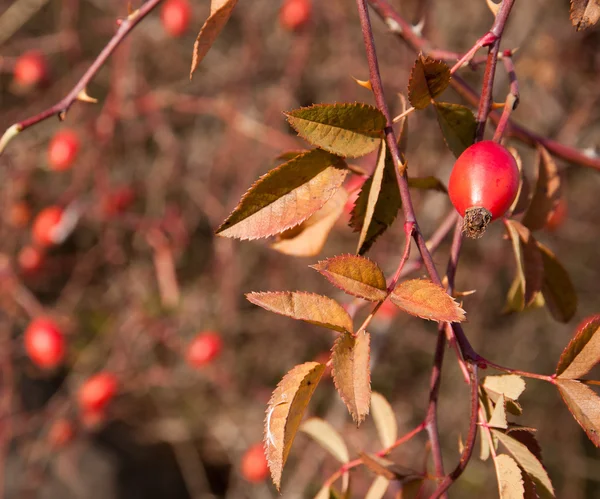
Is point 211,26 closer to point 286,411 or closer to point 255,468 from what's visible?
point 286,411

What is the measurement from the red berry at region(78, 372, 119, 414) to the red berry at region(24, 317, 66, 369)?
160mm

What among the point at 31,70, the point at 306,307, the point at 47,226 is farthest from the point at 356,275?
the point at 31,70

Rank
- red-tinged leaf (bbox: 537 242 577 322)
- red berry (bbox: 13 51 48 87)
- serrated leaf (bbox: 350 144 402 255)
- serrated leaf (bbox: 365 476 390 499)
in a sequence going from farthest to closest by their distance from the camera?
red berry (bbox: 13 51 48 87)
red-tinged leaf (bbox: 537 242 577 322)
serrated leaf (bbox: 365 476 390 499)
serrated leaf (bbox: 350 144 402 255)

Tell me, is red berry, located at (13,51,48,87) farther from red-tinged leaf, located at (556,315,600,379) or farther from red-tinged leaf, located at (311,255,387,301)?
red-tinged leaf, located at (556,315,600,379)

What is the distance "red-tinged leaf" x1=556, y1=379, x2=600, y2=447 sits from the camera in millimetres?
613

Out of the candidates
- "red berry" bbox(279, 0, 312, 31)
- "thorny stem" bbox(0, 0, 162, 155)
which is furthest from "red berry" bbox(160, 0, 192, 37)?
"thorny stem" bbox(0, 0, 162, 155)

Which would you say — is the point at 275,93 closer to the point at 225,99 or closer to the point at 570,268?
the point at 225,99

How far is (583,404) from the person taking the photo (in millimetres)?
632

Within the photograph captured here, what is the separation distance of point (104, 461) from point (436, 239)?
120 inches

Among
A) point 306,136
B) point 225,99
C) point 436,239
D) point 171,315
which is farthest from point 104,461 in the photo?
point 306,136

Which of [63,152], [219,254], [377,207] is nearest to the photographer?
[377,207]

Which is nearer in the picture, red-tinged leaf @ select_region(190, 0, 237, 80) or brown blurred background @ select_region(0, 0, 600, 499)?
red-tinged leaf @ select_region(190, 0, 237, 80)

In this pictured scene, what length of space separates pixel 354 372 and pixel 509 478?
7.4 inches

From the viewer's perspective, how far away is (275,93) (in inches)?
113
